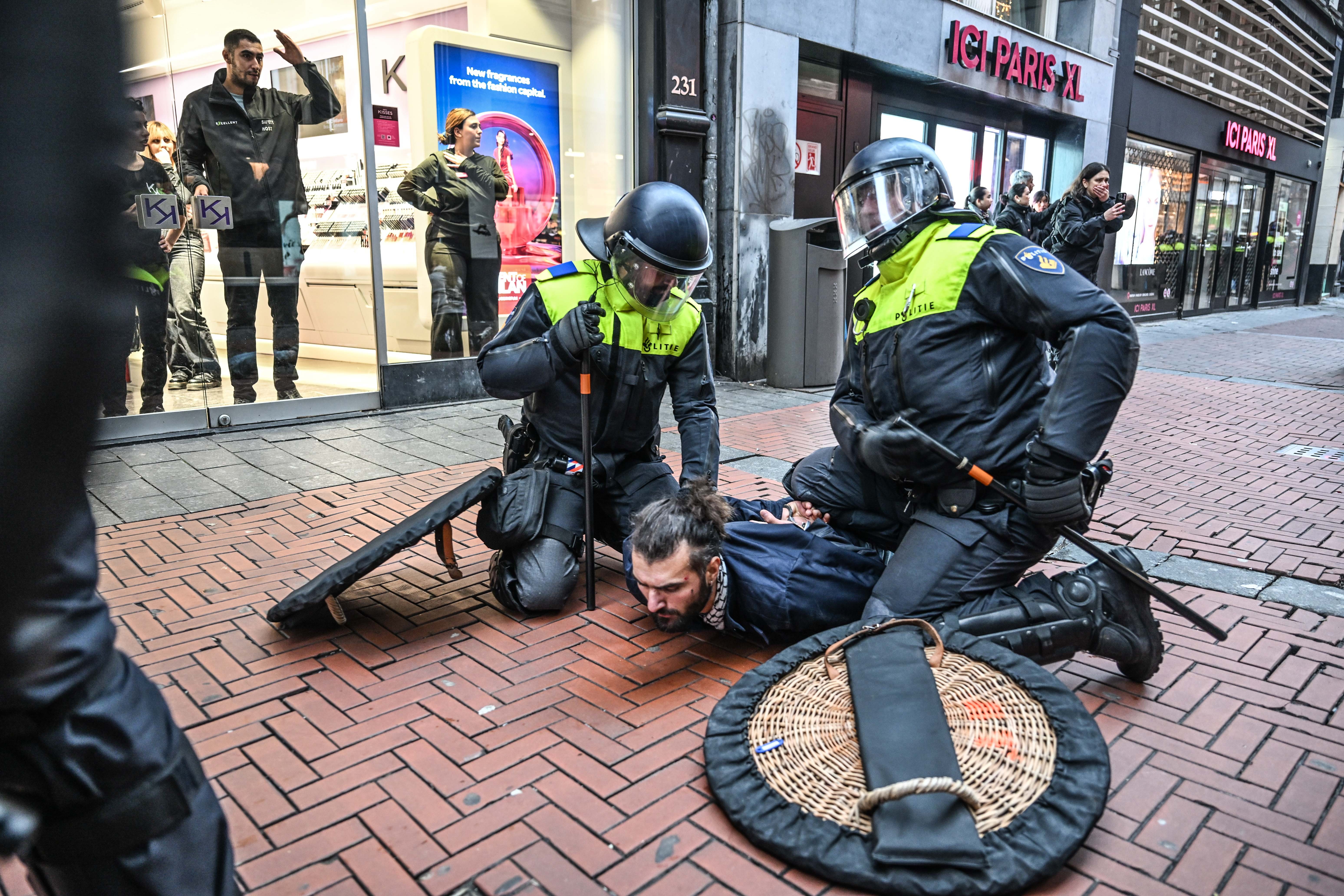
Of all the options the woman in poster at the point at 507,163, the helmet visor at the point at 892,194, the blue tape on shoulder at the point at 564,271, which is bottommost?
the blue tape on shoulder at the point at 564,271

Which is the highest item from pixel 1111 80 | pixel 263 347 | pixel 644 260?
pixel 1111 80

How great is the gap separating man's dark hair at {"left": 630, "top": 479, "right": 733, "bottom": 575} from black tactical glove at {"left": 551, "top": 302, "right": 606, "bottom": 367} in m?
0.68

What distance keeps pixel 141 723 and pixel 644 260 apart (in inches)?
89.9

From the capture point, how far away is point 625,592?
3588 mm

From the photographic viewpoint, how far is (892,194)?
288cm

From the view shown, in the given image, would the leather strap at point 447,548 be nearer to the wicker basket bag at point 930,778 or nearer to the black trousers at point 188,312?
the wicker basket bag at point 930,778

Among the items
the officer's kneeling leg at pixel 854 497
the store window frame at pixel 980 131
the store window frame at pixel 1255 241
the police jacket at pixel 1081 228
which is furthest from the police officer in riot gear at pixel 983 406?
the store window frame at pixel 1255 241

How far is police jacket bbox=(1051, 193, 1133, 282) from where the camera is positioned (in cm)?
864

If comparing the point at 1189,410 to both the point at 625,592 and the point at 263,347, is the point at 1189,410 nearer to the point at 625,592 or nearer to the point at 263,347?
the point at 625,592

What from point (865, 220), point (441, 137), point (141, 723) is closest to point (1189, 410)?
point (865, 220)

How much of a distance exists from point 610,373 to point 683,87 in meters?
5.32

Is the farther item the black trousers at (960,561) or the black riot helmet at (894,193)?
the black riot helmet at (894,193)

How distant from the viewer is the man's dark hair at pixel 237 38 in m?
6.09

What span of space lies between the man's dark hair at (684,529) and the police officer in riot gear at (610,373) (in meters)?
0.51
